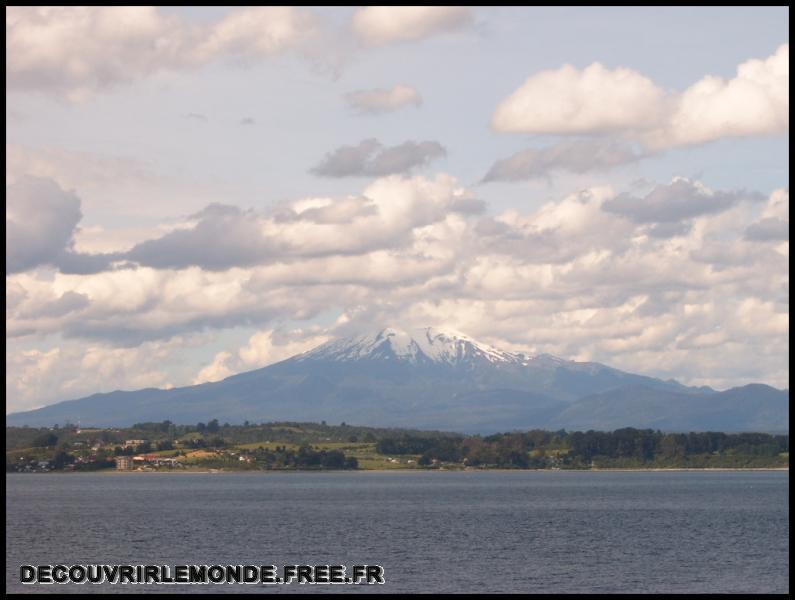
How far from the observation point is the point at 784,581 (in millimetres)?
92750

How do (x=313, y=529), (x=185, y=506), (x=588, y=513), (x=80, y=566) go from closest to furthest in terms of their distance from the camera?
(x=80, y=566), (x=313, y=529), (x=588, y=513), (x=185, y=506)

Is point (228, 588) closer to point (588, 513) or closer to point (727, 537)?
point (727, 537)

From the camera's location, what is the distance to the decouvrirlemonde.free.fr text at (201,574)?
93375 millimetres

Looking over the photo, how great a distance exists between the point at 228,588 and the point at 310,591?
602cm

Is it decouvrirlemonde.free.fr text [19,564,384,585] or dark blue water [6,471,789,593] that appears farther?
decouvrirlemonde.free.fr text [19,564,384,585]

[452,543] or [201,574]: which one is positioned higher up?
[452,543]

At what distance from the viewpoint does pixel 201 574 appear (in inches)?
3839

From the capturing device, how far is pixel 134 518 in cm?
16250

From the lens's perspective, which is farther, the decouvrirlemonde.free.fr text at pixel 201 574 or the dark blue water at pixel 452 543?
the decouvrirlemonde.free.fr text at pixel 201 574

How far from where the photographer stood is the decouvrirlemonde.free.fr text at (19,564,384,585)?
93.4m

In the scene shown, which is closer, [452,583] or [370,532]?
[452,583]

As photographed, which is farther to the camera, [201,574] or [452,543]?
[452,543]

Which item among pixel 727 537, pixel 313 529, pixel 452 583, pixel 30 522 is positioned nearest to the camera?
pixel 452 583

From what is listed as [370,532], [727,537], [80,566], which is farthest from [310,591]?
[727,537]
